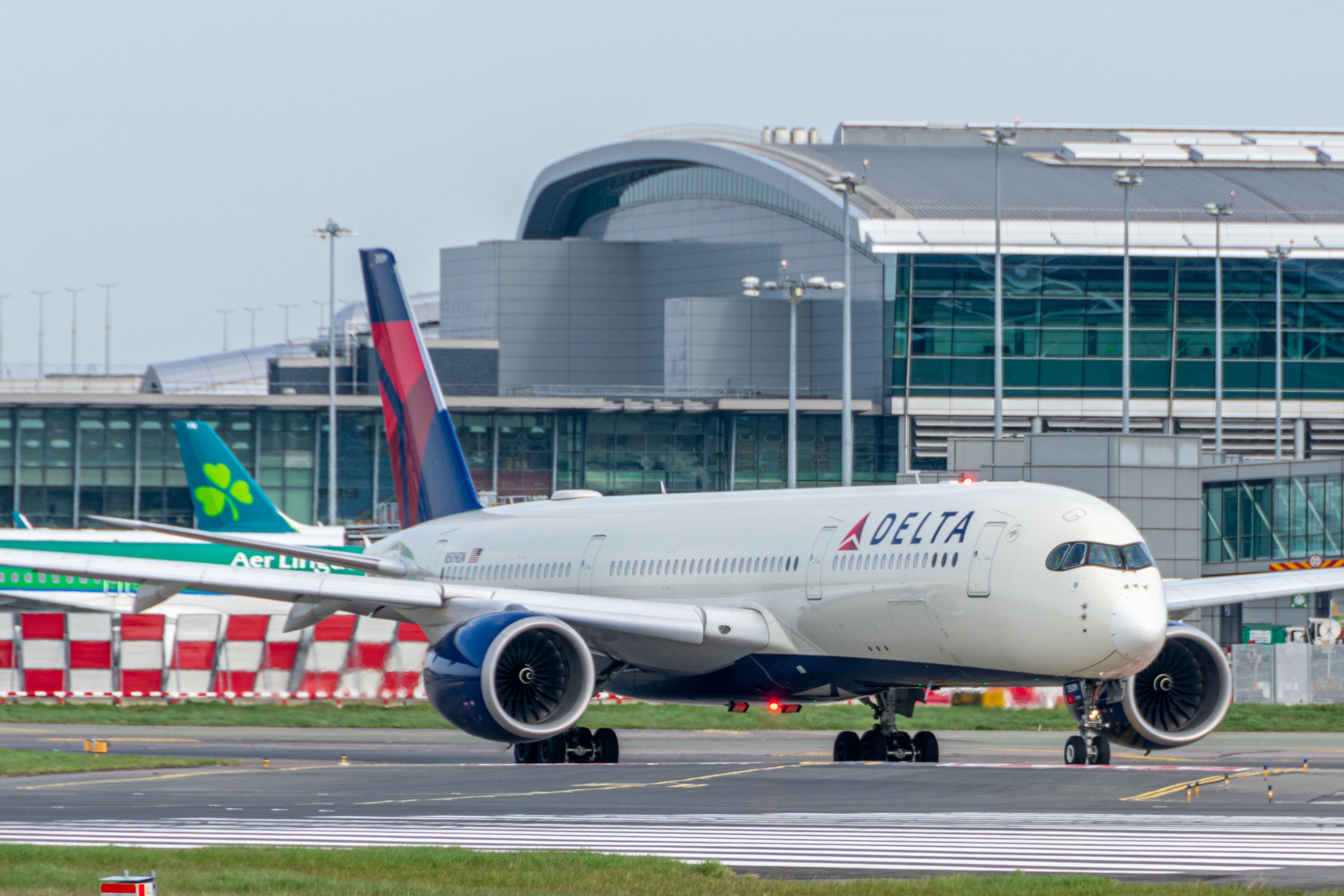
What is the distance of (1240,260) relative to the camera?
9069 centimetres

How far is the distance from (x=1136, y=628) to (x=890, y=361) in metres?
67.1

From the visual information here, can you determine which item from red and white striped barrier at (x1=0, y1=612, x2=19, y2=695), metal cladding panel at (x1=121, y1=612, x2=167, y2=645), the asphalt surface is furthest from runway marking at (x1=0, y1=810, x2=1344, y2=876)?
red and white striped barrier at (x1=0, y1=612, x2=19, y2=695)

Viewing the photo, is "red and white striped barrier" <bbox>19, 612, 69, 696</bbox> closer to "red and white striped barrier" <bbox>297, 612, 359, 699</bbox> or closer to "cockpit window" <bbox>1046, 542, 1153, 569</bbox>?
"red and white striped barrier" <bbox>297, 612, 359, 699</bbox>

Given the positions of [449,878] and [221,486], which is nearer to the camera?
[449,878]

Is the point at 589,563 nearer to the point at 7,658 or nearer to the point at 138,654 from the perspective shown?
the point at 138,654

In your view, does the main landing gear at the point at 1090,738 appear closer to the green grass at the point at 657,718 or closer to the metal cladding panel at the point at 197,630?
the green grass at the point at 657,718

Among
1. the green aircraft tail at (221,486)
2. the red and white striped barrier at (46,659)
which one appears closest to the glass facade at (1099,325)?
the green aircraft tail at (221,486)

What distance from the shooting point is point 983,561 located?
82.6 ft

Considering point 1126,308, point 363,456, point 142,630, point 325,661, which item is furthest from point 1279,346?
point 142,630

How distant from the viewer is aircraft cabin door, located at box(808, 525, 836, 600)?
27.4m

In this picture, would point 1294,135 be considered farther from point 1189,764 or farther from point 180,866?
point 180,866

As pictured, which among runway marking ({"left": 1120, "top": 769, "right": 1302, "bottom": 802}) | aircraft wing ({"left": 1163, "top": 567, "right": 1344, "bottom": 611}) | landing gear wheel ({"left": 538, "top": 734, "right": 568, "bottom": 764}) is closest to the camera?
runway marking ({"left": 1120, "top": 769, "right": 1302, "bottom": 802})

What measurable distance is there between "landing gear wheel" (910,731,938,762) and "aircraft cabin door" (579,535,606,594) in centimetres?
644

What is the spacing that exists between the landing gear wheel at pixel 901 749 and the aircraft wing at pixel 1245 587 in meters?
4.08
